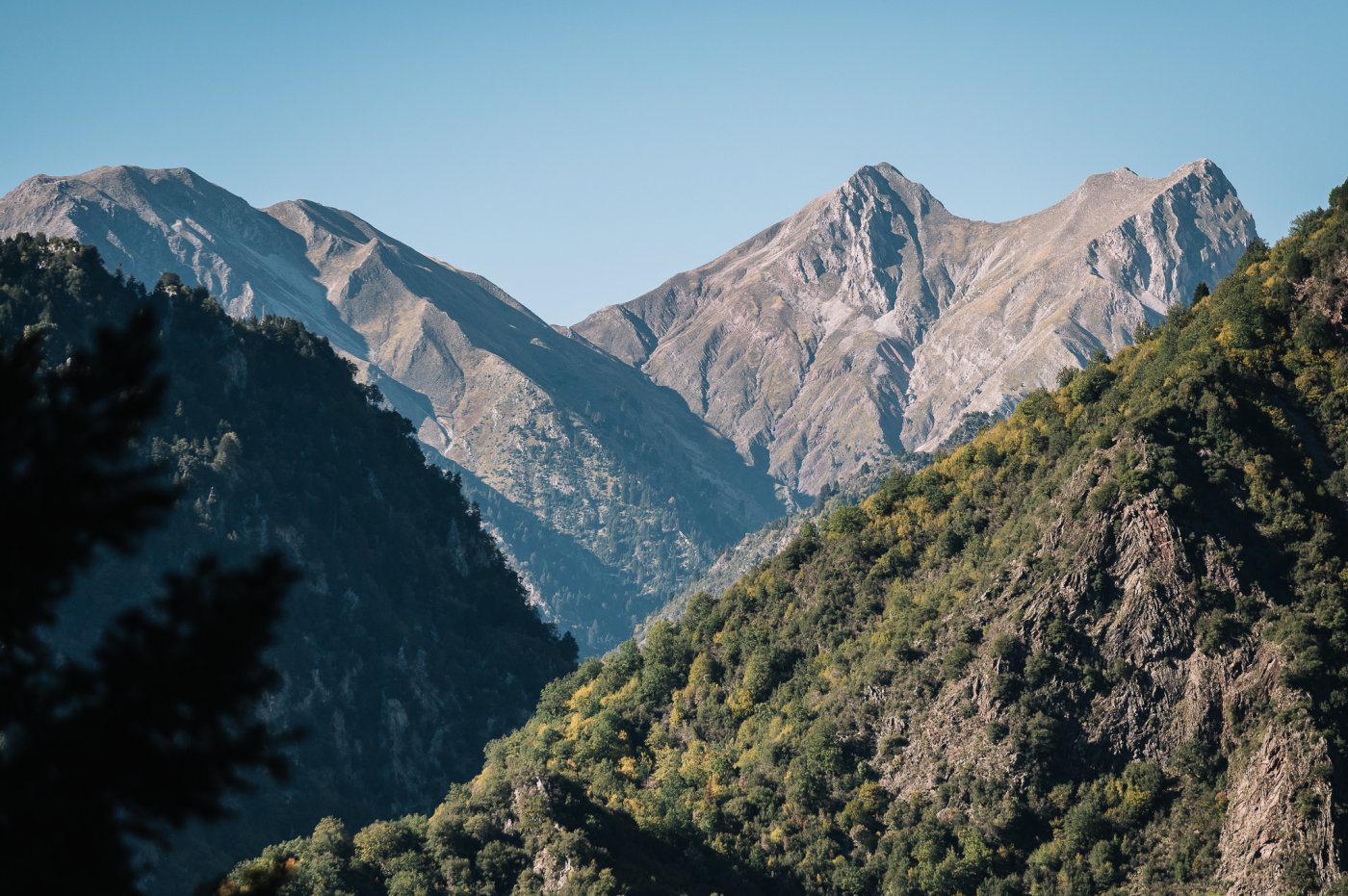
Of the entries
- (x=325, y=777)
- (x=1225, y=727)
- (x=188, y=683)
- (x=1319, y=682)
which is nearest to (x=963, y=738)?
(x=1225, y=727)

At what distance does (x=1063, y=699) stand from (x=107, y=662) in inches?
4745

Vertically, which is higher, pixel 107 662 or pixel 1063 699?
pixel 107 662

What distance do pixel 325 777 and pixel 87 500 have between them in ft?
623

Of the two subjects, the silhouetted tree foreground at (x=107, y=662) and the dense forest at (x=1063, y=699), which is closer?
the silhouetted tree foreground at (x=107, y=662)

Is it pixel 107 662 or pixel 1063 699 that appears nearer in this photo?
pixel 107 662

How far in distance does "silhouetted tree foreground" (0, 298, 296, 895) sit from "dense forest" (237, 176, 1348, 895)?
9225 cm

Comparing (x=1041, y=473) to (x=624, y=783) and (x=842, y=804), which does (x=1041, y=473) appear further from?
(x=624, y=783)

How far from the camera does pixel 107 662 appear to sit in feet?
51.3

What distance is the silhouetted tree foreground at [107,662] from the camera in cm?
1554

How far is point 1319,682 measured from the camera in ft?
368

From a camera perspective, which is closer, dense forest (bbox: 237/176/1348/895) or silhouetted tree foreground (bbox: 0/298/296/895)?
silhouetted tree foreground (bbox: 0/298/296/895)

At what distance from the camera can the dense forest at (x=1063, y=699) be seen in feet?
368

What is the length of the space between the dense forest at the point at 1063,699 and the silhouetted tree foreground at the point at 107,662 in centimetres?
9225

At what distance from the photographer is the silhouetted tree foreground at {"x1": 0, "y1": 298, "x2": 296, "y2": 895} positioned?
15.5 m
